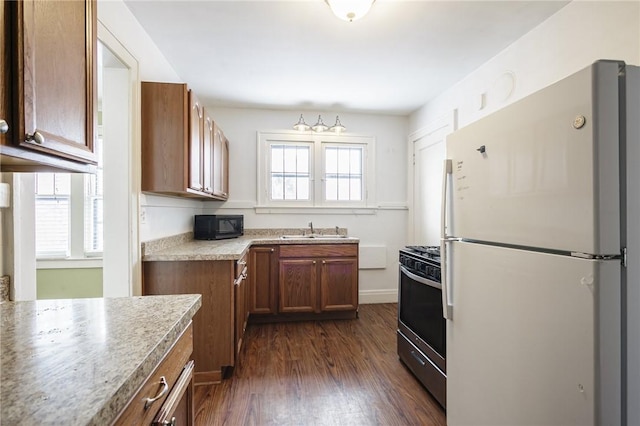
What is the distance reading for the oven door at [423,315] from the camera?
1790mm

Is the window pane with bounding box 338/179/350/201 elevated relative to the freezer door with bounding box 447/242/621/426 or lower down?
elevated

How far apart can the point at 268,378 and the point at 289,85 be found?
2.63 metres

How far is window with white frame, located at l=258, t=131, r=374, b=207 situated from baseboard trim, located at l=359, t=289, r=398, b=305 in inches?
45.7

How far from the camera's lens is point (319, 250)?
328 cm

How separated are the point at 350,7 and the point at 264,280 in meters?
2.55

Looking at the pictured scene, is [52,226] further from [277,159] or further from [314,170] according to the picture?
[314,170]

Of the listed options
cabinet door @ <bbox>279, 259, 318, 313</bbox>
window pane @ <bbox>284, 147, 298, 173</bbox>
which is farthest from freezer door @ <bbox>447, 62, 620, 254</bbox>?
window pane @ <bbox>284, 147, 298, 173</bbox>

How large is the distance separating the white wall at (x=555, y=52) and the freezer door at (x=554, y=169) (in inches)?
40.1

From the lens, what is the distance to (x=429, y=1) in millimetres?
1819

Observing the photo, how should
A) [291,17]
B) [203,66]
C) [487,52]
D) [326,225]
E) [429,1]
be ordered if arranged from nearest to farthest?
1. [429,1]
2. [291,17]
3. [487,52]
4. [203,66]
5. [326,225]

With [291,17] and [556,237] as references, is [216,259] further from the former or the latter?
[556,237]

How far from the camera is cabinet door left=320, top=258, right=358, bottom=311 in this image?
10.8 ft

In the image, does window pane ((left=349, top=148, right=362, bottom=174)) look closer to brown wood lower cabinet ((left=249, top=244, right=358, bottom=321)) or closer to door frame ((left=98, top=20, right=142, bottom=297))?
brown wood lower cabinet ((left=249, top=244, right=358, bottom=321))

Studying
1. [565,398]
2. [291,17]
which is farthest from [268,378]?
[291,17]
